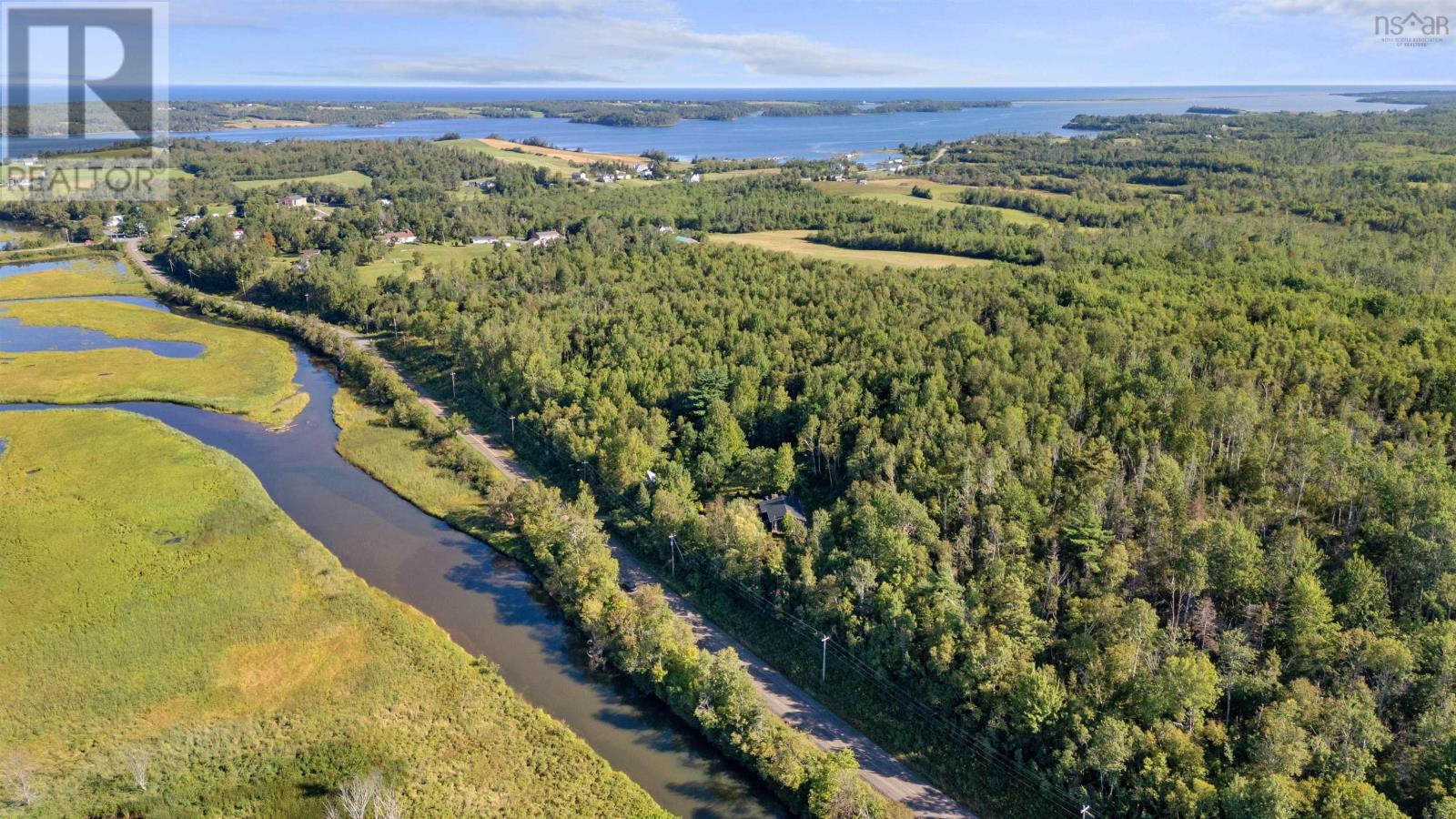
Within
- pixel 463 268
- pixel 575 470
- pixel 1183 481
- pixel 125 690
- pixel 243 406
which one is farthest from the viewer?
pixel 463 268

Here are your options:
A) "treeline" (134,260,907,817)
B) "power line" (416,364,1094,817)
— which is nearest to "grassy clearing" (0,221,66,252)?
"treeline" (134,260,907,817)

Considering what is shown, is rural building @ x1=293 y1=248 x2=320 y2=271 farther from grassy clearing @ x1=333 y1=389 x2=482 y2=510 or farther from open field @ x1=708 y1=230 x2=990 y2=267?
open field @ x1=708 y1=230 x2=990 y2=267

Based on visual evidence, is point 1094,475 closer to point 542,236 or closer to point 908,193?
point 542,236

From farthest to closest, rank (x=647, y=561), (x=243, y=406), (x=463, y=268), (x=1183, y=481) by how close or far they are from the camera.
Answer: (x=463, y=268) → (x=243, y=406) → (x=647, y=561) → (x=1183, y=481)

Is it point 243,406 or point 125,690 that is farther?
point 243,406

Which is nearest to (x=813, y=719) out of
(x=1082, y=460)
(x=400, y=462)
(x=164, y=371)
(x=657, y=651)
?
(x=657, y=651)

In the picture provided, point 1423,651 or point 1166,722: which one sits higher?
point 1423,651

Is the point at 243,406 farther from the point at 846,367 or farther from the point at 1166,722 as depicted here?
the point at 1166,722

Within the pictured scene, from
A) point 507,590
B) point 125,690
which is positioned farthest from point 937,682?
point 125,690
